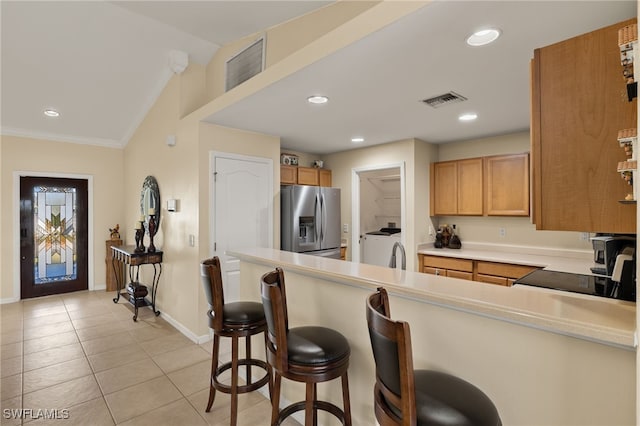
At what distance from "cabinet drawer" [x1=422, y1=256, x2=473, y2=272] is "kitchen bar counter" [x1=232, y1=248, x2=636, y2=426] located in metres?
2.38

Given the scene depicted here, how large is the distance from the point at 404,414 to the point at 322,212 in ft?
11.2

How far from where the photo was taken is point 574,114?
3.84 feet

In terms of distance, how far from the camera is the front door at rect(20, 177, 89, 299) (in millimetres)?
4844

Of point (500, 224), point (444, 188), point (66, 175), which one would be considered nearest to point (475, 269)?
point (500, 224)

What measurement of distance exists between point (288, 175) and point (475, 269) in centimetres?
270

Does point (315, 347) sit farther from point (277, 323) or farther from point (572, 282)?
point (572, 282)

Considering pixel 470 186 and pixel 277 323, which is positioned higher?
pixel 470 186

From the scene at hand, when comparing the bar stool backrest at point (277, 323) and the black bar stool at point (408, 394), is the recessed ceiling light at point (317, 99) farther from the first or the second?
the black bar stool at point (408, 394)

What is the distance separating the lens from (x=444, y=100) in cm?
268

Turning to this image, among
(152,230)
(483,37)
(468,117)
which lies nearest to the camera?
(483,37)

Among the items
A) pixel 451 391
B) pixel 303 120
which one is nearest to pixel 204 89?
pixel 303 120

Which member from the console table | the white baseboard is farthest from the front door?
the white baseboard

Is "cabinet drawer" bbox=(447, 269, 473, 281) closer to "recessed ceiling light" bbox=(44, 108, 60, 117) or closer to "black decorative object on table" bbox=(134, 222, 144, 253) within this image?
"black decorative object on table" bbox=(134, 222, 144, 253)

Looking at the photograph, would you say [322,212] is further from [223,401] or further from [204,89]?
[223,401]
